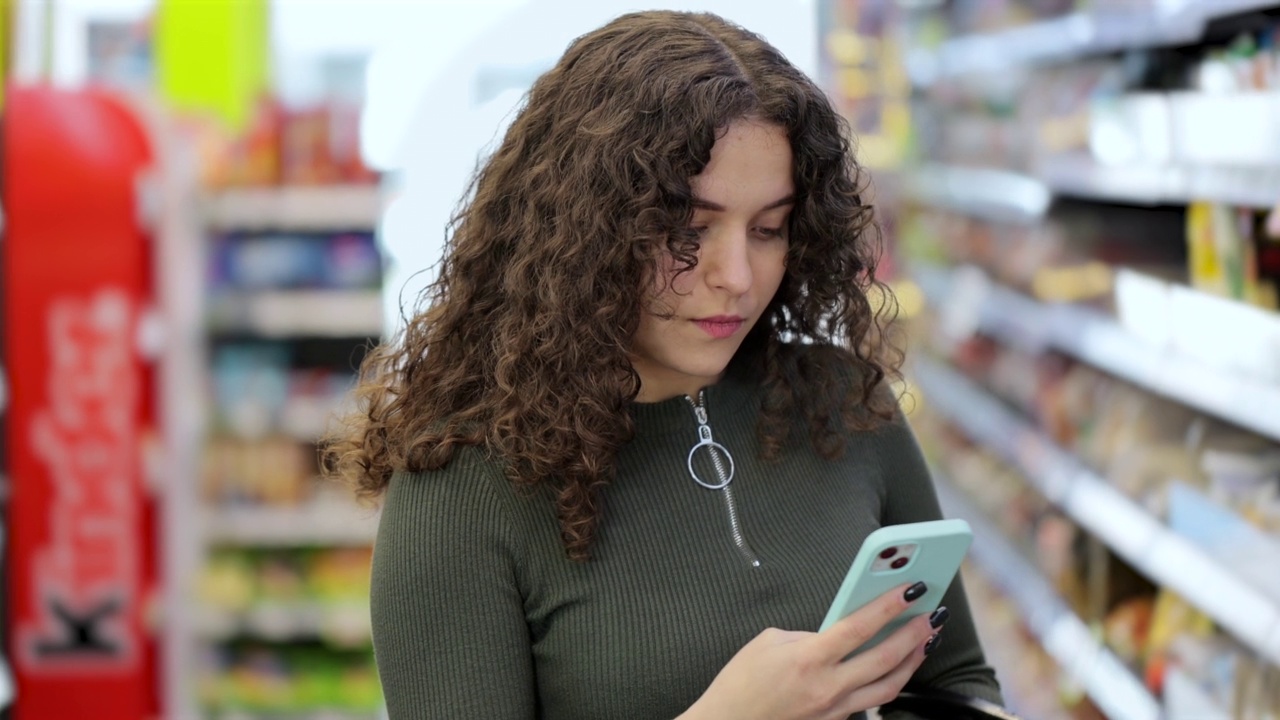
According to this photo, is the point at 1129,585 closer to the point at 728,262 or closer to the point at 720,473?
the point at 720,473

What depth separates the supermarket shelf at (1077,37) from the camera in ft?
7.32

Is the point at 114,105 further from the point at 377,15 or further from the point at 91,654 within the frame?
the point at 91,654

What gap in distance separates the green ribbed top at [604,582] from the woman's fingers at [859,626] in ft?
0.44

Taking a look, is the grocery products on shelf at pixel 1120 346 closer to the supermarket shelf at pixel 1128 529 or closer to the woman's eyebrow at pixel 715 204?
the supermarket shelf at pixel 1128 529

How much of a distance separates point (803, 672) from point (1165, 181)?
4.94ft

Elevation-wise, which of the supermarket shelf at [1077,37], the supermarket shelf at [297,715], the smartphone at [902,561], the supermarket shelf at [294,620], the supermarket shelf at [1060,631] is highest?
the supermarket shelf at [1077,37]

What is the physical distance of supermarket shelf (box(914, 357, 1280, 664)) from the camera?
1.92m

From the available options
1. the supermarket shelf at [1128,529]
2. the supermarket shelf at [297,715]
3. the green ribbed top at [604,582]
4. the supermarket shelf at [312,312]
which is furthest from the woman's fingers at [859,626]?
the supermarket shelf at [297,715]

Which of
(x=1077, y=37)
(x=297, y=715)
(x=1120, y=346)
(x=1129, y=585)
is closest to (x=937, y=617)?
(x=1120, y=346)

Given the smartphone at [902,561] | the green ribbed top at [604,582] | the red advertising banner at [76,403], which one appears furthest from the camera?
the red advertising banner at [76,403]

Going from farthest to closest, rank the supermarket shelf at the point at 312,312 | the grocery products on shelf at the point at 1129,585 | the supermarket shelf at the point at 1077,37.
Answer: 1. the supermarket shelf at the point at 312,312
2. the supermarket shelf at the point at 1077,37
3. the grocery products on shelf at the point at 1129,585

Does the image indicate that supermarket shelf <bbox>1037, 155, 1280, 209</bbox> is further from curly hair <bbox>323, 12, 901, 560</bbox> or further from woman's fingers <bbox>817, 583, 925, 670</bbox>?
woman's fingers <bbox>817, 583, 925, 670</bbox>

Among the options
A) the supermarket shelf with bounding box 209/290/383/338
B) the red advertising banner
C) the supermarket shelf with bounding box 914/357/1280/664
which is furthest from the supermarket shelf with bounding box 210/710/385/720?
the supermarket shelf with bounding box 914/357/1280/664

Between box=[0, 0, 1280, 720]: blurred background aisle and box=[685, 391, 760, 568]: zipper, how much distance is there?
4.13 ft
